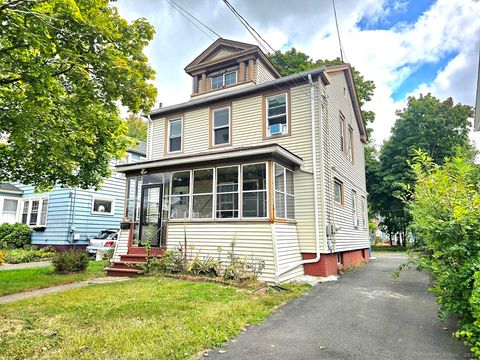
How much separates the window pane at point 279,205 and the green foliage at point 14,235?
50.6ft

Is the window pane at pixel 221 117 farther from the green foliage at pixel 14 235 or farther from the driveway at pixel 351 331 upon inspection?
the green foliage at pixel 14 235

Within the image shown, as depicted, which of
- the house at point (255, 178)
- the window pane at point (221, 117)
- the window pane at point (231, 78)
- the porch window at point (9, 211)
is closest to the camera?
the house at point (255, 178)

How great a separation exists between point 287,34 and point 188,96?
725 centimetres

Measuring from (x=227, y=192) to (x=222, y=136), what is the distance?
11.1 feet

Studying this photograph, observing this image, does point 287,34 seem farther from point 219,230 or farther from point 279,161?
point 219,230

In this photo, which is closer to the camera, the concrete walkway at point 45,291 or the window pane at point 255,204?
the concrete walkway at point 45,291

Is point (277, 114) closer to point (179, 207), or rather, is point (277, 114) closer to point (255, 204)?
point (255, 204)

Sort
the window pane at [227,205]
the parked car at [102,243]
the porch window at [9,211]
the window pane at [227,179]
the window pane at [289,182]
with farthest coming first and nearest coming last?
the porch window at [9,211], the parked car at [102,243], the window pane at [289,182], the window pane at [227,179], the window pane at [227,205]

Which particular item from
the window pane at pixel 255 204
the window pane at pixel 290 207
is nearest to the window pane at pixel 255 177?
the window pane at pixel 255 204

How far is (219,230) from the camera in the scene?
928 cm

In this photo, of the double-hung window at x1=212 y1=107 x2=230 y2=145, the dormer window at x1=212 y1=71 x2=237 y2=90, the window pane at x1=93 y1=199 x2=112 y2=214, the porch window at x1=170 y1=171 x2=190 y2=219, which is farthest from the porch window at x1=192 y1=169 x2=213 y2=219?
the window pane at x1=93 y1=199 x2=112 y2=214

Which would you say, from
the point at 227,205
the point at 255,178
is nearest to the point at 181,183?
the point at 227,205

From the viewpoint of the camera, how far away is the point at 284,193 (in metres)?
9.66

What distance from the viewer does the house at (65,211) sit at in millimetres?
16109
